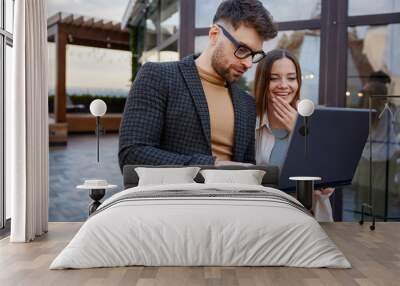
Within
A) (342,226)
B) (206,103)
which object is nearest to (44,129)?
(206,103)

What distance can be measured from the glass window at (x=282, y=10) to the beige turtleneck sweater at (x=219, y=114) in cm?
65

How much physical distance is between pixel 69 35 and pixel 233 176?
2586 mm

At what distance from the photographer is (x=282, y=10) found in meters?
6.20

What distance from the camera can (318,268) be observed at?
12.4 ft

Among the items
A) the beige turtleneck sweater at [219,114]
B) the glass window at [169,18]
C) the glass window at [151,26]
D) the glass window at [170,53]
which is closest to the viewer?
the beige turtleneck sweater at [219,114]

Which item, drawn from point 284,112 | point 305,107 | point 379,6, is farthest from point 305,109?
point 379,6

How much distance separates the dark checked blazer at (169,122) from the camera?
18.8ft

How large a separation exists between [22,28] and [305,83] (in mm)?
2991

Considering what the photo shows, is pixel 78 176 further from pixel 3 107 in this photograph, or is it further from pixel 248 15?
pixel 248 15

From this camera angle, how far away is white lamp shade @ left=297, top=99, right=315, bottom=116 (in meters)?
5.72

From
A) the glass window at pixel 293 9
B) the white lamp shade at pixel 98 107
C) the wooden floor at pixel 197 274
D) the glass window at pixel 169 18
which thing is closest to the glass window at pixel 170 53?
the glass window at pixel 169 18

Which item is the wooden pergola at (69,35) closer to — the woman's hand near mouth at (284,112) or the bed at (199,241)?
the woman's hand near mouth at (284,112)

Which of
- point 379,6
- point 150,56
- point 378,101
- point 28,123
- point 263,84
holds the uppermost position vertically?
point 379,6

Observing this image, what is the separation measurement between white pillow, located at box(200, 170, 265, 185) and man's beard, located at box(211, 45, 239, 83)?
1.06m
